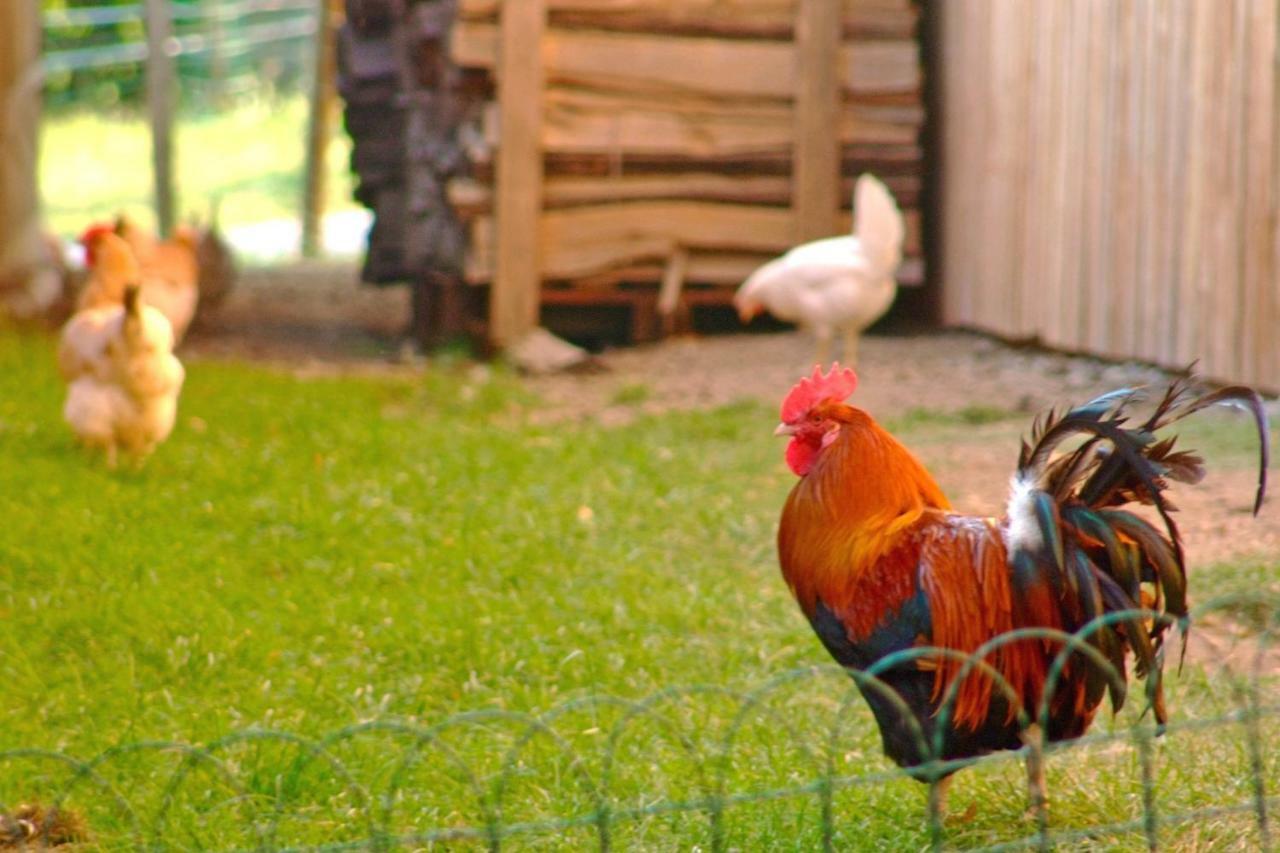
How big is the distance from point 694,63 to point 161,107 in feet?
21.6

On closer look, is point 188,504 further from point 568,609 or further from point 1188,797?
point 1188,797

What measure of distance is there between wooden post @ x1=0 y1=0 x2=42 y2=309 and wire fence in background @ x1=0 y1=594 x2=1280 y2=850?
774 centimetres

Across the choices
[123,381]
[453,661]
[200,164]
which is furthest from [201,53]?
[453,661]

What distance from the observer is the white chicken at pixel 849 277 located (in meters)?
8.68

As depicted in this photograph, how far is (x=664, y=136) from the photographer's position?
34.1ft

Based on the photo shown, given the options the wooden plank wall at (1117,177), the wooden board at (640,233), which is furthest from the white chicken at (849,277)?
the wooden board at (640,233)

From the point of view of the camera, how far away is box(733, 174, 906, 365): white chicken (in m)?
8.68

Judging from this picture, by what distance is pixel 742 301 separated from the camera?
9.34 m

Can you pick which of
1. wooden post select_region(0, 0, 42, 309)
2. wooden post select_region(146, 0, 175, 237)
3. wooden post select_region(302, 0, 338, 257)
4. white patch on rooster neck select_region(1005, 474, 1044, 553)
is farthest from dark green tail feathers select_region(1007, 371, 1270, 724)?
wooden post select_region(302, 0, 338, 257)

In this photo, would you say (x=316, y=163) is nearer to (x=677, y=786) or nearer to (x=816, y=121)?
(x=816, y=121)

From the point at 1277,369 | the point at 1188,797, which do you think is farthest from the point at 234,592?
the point at 1277,369

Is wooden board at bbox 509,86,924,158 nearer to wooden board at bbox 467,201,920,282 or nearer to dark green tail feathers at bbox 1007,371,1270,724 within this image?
wooden board at bbox 467,201,920,282

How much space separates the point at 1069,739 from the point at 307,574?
286 cm

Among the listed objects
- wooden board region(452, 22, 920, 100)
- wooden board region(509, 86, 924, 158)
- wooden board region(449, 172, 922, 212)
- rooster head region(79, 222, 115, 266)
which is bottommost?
rooster head region(79, 222, 115, 266)
